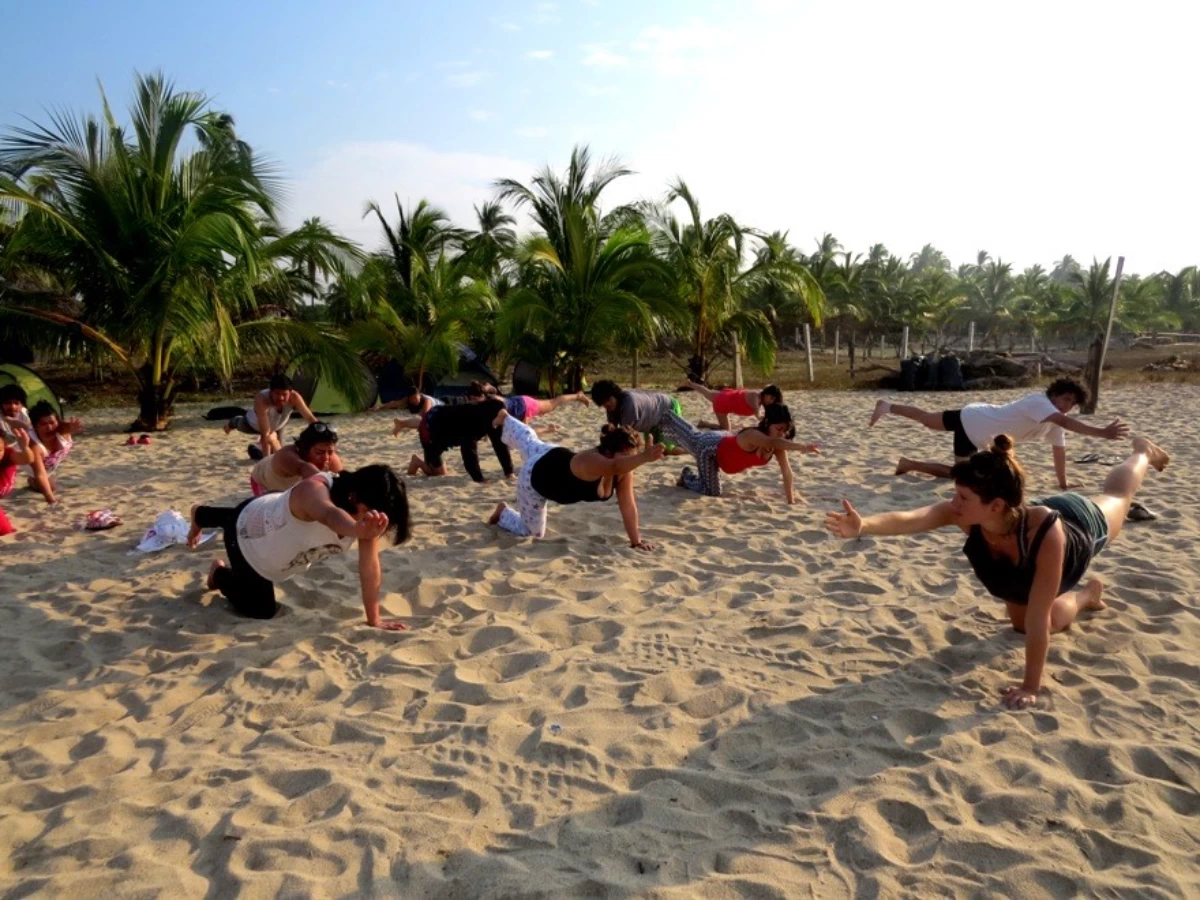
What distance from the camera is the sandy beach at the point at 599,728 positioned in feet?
7.64

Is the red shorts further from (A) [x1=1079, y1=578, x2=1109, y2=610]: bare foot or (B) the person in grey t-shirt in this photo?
(A) [x1=1079, y1=578, x2=1109, y2=610]: bare foot

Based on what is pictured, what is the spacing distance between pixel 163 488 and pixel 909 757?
6911 millimetres

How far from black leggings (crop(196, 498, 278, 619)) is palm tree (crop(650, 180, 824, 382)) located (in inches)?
452

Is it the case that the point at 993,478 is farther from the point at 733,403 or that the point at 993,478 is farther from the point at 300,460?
the point at 733,403

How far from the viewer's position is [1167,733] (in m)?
2.91

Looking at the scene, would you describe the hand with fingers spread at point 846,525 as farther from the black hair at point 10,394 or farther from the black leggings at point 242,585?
the black hair at point 10,394

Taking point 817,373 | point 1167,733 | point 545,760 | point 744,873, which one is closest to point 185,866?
point 545,760

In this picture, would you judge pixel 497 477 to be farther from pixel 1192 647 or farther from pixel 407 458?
pixel 1192 647

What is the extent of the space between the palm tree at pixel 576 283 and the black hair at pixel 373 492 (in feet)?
33.4

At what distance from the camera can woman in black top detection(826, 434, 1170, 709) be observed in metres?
2.92

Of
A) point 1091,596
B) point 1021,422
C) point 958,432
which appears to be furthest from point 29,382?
point 1091,596

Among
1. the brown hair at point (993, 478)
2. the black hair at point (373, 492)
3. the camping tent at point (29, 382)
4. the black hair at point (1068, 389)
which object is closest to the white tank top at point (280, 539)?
the black hair at point (373, 492)

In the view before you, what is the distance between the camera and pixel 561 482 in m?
5.12

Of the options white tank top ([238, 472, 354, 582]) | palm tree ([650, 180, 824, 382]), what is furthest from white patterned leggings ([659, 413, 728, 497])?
palm tree ([650, 180, 824, 382])
